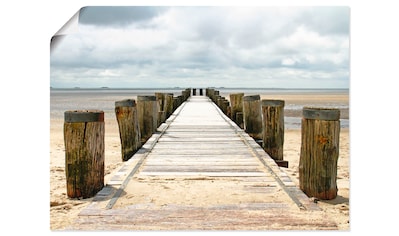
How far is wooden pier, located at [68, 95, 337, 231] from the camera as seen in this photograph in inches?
125

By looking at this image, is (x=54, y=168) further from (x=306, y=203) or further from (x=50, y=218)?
(x=306, y=203)

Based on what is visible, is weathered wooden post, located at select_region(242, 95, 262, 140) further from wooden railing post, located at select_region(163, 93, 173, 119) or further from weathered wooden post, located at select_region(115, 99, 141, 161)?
wooden railing post, located at select_region(163, 93, 173, 119)

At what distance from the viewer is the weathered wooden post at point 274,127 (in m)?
6.32

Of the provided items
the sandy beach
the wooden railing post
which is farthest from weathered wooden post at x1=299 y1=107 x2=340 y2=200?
the wooden railing post

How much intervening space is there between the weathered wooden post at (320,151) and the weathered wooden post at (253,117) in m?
3.92

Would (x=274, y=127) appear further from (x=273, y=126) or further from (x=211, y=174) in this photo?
(x=211, y=174)

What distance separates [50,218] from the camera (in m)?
3.55

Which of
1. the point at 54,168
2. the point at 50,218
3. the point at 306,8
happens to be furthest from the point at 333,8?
the point at 54,168

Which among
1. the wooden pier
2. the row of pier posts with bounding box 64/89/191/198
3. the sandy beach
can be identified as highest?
the row of pier posts with bounding box 64/89/191/198

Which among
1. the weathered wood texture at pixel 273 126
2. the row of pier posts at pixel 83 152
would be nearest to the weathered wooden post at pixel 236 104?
the weathered wood texture at pixel 273 126

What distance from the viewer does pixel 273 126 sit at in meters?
6.42

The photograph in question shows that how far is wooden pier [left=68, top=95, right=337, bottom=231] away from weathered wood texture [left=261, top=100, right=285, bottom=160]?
0.86m

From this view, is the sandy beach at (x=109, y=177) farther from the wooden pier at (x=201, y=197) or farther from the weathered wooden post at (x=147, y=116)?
the weathered wooden post at (x=147, y=116)
